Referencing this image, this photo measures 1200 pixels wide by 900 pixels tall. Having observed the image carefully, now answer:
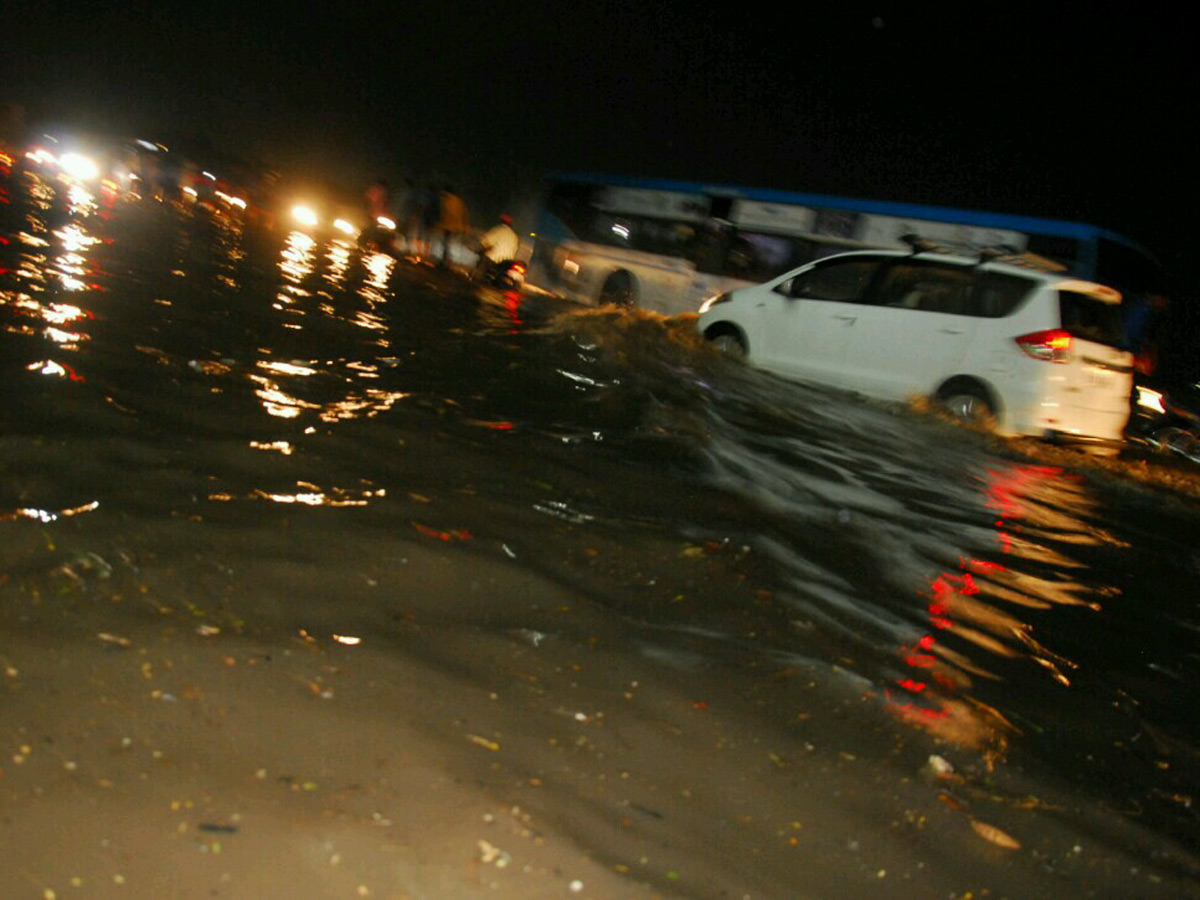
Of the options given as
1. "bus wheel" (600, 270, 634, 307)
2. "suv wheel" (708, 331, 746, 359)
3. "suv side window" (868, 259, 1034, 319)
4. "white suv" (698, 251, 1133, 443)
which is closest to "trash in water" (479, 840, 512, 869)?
"white suv" (698, 251, 1133, 443)

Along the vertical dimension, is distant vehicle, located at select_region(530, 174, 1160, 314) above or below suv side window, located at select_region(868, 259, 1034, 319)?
above

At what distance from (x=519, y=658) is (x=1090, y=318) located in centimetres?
727

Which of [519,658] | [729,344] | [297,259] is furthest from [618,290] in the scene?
[519,658]

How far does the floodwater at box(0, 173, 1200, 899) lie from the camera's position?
5.63 ft

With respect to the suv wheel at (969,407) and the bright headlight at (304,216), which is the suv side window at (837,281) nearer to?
the suv wheel at (969,407)

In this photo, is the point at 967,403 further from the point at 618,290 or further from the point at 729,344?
the point at 618,290

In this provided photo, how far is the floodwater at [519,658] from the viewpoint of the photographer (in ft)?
5.63

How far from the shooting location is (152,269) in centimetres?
809

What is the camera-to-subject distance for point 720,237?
1647cm

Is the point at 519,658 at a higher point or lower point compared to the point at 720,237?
lower

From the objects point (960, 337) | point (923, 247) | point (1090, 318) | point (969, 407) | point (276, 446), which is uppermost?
point (923, 247)

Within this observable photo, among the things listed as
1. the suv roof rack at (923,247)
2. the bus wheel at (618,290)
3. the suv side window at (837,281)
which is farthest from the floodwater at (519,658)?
the bus wheel at (618,290)

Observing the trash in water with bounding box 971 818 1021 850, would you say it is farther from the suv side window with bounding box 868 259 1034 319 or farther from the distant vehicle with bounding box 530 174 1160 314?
the distant vehicle with bounding box 530 174 1160 314

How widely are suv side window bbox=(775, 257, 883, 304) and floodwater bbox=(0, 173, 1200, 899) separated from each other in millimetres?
4355
